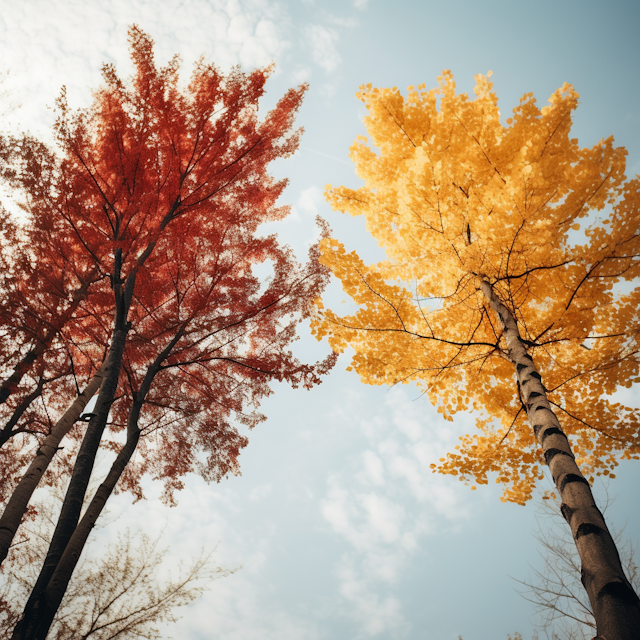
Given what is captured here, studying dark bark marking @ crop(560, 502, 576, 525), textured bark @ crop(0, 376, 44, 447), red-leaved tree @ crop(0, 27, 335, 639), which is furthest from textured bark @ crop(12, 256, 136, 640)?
dark bark marking @ crop(560, 502, 576, 525)

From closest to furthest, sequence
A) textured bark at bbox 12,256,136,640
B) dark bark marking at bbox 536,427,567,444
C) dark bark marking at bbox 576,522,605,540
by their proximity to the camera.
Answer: dark bark marking at bbox 576,522,605,540 → dark bark marking at bbox 536,427,567,444 → textured bark at bbox 12,256,136,640

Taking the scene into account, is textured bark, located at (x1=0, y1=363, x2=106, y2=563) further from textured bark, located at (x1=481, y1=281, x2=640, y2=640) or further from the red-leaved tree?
textured bark, located at (x1=481, y1=281, x2=640, y2=640)

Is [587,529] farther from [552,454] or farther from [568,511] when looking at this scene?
[552,454]

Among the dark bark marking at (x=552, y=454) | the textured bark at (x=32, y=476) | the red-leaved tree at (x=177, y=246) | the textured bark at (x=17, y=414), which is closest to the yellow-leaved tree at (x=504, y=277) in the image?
the dark bark marking at (x=552, y=454)

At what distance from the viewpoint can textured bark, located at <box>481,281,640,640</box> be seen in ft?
5.15

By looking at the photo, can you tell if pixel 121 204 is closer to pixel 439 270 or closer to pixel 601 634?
pixel 439 270

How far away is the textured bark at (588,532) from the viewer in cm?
157

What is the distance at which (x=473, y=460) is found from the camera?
11.8ft

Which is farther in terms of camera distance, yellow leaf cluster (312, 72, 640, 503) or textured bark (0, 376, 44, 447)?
textured bark (0, 376, 44, 447)

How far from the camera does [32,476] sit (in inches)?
156

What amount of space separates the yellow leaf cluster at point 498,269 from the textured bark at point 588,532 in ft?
2.42

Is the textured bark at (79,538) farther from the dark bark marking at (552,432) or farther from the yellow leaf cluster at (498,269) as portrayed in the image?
the dark bark marking at (552,432)

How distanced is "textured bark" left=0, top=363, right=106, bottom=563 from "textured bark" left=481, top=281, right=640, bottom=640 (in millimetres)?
4795

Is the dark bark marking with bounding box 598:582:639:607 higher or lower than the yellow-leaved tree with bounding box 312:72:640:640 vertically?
lower
